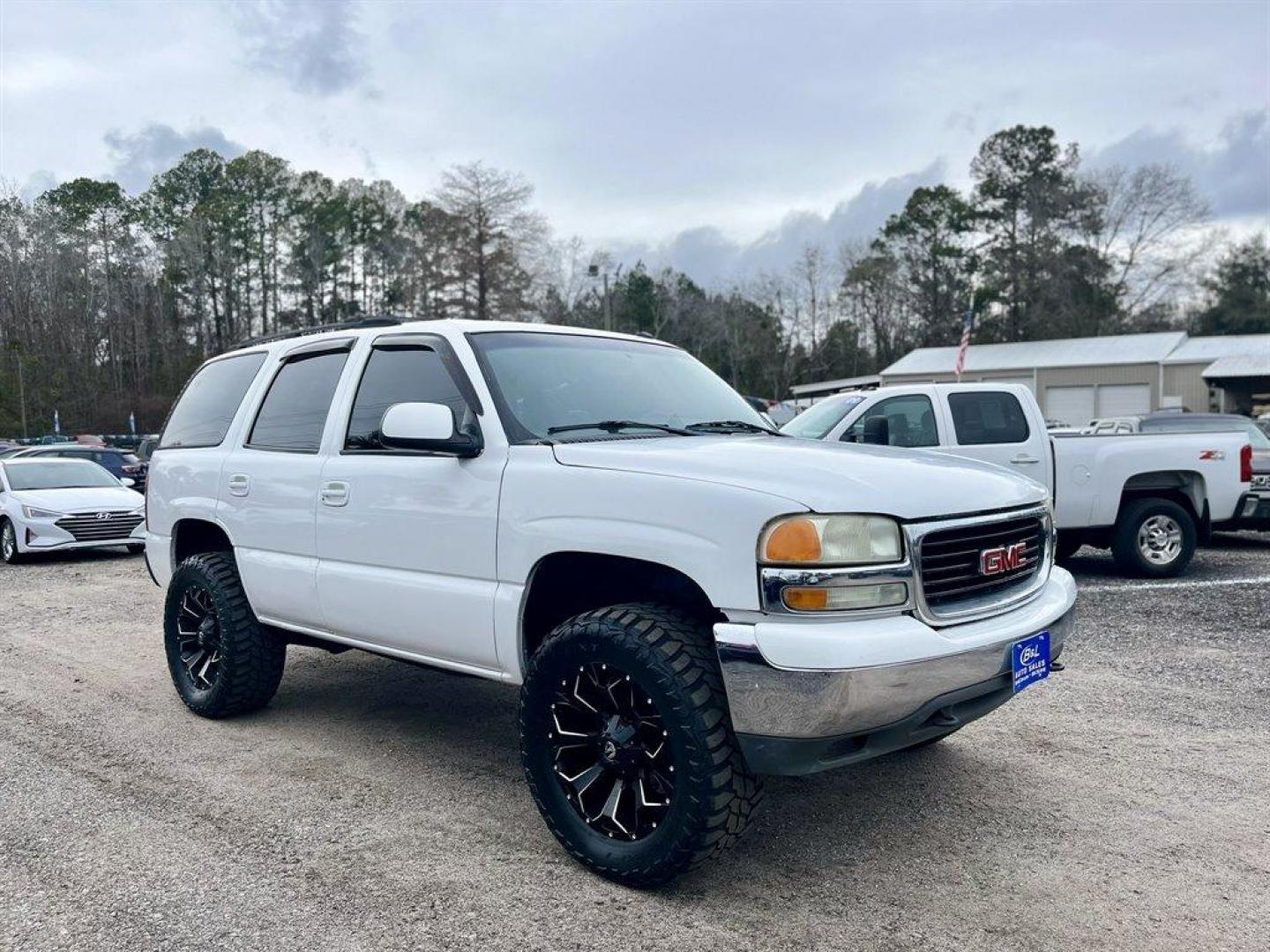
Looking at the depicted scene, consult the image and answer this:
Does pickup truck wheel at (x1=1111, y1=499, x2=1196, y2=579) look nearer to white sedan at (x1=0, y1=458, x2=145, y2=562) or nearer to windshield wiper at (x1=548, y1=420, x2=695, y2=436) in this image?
windshield wiper at (x1=548, y1=420, x2=695, y2=436)

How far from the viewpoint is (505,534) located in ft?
12.0

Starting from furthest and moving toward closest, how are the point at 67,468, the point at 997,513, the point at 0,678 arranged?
the point at 67,468 < the point at 0,678 < the point at 997,513

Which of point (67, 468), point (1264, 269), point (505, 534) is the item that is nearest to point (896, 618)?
point (505, 534)

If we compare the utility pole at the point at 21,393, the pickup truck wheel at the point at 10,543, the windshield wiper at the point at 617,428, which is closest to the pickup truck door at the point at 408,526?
the windshield wiper at the point at 617,428

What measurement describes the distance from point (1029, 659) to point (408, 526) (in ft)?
7.82

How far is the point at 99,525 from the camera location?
523 inches

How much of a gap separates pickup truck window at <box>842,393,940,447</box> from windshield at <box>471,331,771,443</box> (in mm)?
4663

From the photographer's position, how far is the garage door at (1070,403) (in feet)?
126

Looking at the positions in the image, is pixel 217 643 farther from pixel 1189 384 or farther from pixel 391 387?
pixel 1189 384

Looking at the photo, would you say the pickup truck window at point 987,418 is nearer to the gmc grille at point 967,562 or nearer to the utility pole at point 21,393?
the gmc grille at point 967,562

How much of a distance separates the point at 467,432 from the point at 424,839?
1.52m

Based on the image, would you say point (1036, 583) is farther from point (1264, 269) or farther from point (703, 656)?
point (1264, 269)

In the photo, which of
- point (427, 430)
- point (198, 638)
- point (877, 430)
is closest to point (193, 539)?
point (198, 638)

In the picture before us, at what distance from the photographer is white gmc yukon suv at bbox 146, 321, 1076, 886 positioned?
2996 mm
